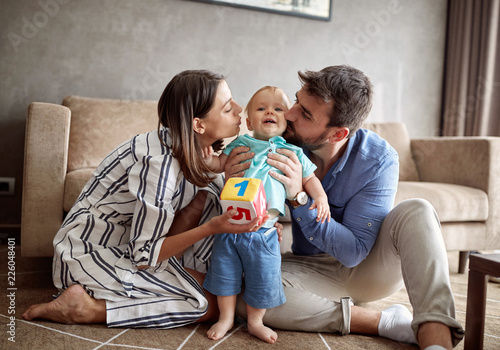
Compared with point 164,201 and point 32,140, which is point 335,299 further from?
point 32,140

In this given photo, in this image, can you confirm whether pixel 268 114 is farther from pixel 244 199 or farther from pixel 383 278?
pixel 383 278

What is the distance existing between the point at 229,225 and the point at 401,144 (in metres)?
1.90

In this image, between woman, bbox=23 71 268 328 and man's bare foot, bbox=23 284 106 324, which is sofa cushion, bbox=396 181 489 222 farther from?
man's bare foot, bbox=23 284 106 324

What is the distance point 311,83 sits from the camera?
1.44 meters

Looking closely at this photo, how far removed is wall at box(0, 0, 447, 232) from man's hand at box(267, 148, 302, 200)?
5.38 feet

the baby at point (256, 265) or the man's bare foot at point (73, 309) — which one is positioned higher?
the baby at point (256, 265)

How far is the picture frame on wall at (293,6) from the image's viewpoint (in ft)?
9.45

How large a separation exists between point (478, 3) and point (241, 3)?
1.80 m

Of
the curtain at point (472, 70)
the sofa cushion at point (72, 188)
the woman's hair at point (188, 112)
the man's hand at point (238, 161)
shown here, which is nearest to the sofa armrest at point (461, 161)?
the curtain at point (472, 70)

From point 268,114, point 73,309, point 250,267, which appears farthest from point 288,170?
point 73,309

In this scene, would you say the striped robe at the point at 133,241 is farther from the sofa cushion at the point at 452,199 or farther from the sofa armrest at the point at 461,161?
the sofa armrest at the point at 461,161

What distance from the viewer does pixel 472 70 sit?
10.8 ft

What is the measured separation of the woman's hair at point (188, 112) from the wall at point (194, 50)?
1482 millimetres

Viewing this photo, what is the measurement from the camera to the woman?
1.25 meters
